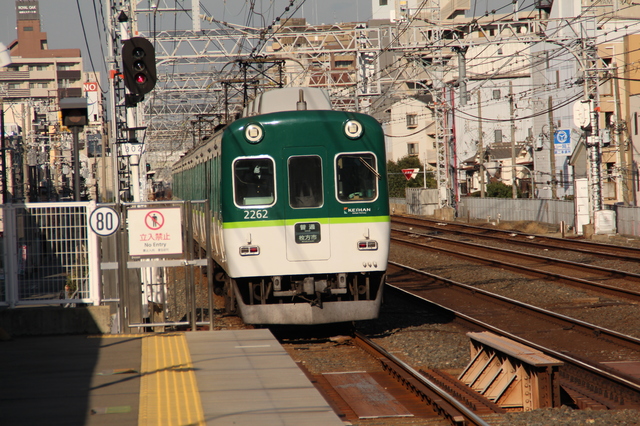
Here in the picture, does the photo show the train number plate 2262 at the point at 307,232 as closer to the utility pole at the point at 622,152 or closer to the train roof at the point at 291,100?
the train roof at the point at 291,100

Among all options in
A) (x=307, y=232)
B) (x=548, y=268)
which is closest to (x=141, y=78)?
(x=307, y=232)

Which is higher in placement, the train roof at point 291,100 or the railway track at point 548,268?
the train roof at point 291,100

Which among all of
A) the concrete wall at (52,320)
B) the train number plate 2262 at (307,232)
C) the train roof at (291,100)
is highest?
the train roof at (291,100)

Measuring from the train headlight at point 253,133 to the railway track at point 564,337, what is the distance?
4.16 metres

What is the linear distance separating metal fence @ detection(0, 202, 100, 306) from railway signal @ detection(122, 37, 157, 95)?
10.7 feet

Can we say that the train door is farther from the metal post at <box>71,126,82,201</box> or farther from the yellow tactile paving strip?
the metal post at <box>71,126,82,201</box>

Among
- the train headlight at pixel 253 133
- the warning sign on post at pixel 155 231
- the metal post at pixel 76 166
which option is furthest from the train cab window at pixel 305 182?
the metal post at pixel 76 166

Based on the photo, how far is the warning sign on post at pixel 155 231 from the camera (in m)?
8.98

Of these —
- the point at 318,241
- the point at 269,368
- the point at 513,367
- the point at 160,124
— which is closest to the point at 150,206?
the point at 318,241

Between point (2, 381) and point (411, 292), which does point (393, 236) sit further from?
point (2, 381)

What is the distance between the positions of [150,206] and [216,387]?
12.7ft

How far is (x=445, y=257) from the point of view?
71.9 feet

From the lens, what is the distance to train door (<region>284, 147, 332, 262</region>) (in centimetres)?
1014

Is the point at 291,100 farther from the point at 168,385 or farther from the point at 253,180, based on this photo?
the point at 168,385
